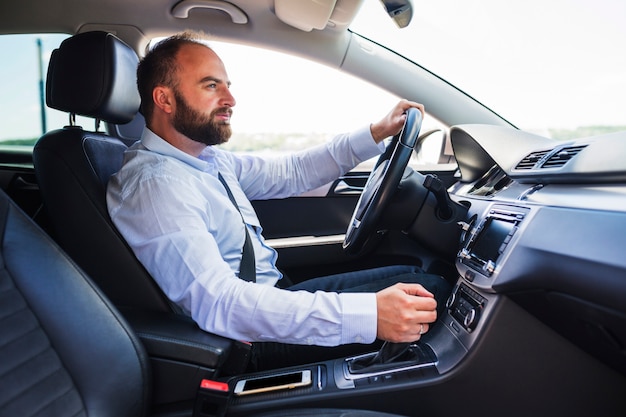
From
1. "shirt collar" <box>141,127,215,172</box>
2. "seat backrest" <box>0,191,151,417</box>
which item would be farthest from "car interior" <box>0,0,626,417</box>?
"shirt collar" <box>141,127,215,172</box>

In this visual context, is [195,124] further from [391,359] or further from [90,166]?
[391,359]

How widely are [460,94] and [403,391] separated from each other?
4.58ft

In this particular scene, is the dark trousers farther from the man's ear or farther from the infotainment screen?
the man's ear

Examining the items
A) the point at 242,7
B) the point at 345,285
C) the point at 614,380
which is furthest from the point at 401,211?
the point at 242,7

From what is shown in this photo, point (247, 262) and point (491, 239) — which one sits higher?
point (491, 239)

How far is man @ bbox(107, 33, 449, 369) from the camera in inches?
41.8

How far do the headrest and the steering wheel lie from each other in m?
0.78

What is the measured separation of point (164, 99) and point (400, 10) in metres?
0.85

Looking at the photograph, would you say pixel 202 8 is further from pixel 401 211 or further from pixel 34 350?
pixel 34 350

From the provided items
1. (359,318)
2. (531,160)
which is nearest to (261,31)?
(531,160)

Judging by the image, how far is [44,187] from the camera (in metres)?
1.27

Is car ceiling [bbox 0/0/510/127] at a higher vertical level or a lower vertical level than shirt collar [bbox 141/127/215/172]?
higher

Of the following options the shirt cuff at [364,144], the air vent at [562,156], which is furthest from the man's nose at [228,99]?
the air vent at [562,156]

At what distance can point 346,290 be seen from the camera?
155 cm
